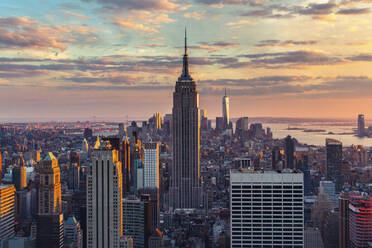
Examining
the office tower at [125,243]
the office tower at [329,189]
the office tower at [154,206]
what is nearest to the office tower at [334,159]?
the office tower at [329,189]

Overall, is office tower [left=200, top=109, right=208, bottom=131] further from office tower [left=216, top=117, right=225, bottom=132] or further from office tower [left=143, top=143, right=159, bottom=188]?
office tower [left=143, top=143, right=159, bottom=188]

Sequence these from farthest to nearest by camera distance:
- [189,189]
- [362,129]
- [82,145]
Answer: [189,189], [82,145], [362,129]

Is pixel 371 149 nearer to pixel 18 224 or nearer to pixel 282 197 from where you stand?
pixel 282 197

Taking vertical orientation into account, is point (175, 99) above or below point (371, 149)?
above

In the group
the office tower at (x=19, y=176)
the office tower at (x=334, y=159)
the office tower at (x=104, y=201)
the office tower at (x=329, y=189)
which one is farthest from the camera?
the office tower at (x=334, y=159)

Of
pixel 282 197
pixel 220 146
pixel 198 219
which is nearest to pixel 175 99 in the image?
pixel 220 146

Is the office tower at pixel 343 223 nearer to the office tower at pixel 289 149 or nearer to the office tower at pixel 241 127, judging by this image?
the office tower at pixel 289 149

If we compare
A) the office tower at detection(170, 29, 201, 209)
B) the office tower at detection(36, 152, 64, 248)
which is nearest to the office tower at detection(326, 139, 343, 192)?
the office tower at detection(170, 29, 201, 209)
